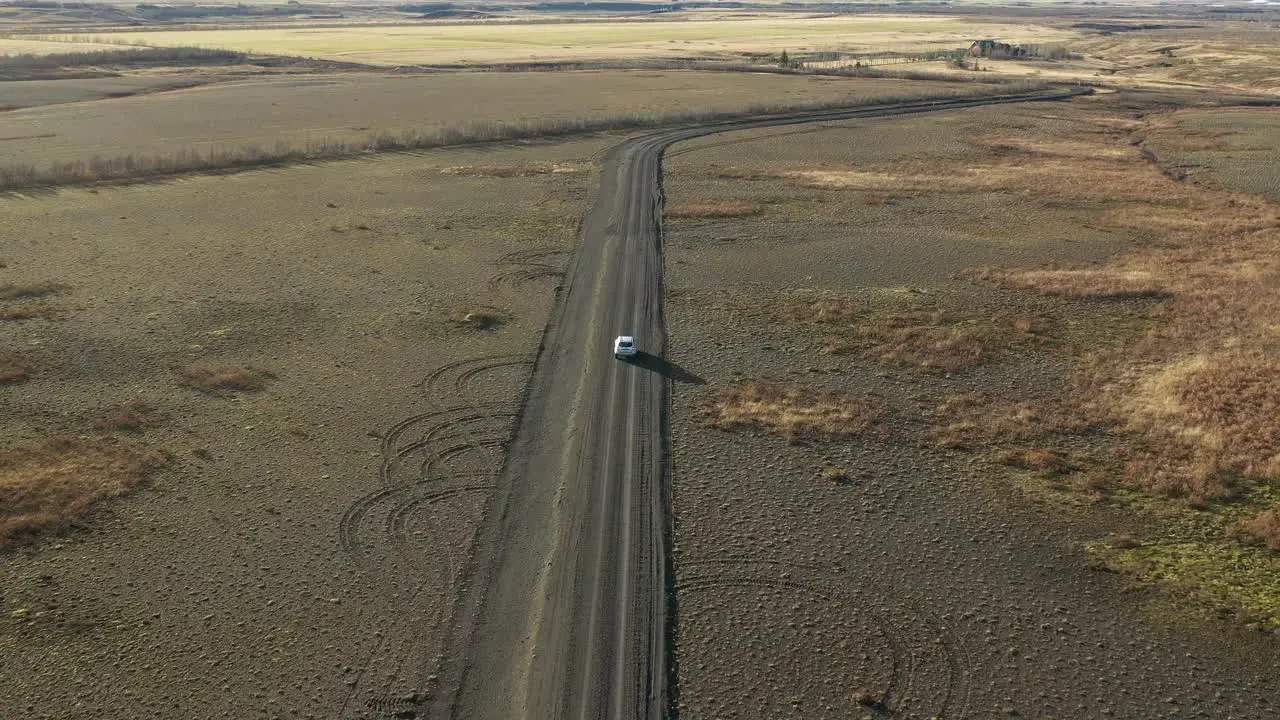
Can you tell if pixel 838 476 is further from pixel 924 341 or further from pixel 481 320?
pixel 481 320

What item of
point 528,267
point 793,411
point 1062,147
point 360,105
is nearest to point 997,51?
point 1062,147

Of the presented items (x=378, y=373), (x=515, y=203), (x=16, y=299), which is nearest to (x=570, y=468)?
(x=378, y=373)

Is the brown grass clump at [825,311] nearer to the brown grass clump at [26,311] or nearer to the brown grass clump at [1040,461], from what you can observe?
the brown grass clump at [1040,461]

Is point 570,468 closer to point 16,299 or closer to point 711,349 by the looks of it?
point 711,349

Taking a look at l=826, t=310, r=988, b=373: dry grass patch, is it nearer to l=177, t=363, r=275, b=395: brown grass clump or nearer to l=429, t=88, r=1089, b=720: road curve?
l=429, t=88, r=1089, b=720: road curve

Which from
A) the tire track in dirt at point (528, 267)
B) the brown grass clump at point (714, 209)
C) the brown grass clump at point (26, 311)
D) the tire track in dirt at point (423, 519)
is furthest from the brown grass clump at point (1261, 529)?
the brown grass clump at point (26, 311)

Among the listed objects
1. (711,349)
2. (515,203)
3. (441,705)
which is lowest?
(441,705)
